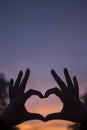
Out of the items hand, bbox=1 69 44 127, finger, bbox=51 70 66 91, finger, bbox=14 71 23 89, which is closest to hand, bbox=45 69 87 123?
finger, bbox=51 70 66 91

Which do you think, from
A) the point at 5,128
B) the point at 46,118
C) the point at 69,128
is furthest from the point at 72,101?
the point at 69,128

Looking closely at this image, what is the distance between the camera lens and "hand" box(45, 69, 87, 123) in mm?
9406

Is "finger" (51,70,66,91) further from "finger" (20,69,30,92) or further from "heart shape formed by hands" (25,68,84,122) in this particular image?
"finger" (20,69,30,92)

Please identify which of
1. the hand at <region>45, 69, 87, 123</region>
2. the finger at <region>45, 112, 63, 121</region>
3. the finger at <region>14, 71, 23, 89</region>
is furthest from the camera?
the finger at <region>14, 71, 23, 89</region>

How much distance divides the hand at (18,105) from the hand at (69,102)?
56cm

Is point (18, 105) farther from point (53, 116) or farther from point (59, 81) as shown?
point (59, 81)

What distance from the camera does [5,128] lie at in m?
9.27

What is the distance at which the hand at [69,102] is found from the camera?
Result: 30.9ft

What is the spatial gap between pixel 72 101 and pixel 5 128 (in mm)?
1846

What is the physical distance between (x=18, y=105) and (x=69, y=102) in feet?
4.39

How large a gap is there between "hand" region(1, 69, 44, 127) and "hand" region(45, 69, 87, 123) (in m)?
0.56

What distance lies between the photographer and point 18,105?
964 cm

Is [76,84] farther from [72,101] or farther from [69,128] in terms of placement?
[69,128]

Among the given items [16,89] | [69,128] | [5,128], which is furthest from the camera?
[69,128]
